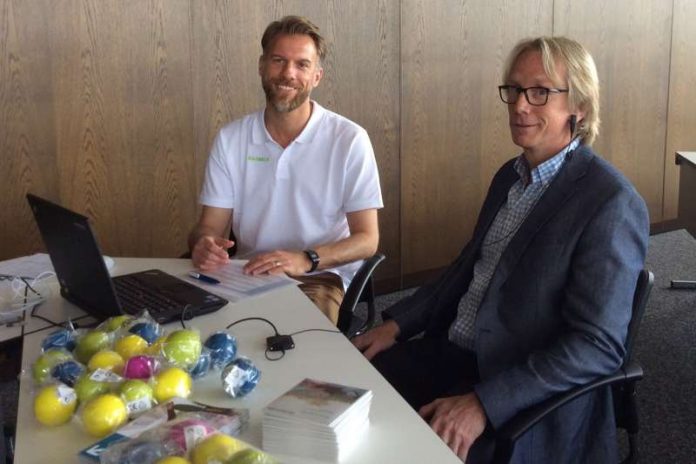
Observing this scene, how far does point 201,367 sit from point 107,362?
18 cm

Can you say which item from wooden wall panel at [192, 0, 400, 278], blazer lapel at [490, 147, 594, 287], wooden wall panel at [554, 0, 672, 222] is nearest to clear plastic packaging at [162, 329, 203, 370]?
blazer lapel at [490, 147, 594, 287]

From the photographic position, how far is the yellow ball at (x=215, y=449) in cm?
106

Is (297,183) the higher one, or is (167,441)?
(297,183)

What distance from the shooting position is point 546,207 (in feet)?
6.01

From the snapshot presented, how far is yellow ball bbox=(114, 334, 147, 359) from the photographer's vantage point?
1439 mm

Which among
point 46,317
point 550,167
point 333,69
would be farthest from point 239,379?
point 333,69

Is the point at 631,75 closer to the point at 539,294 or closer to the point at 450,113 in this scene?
the point at 450,113

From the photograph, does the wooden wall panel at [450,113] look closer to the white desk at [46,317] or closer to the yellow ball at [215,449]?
the white desk at [46,317]

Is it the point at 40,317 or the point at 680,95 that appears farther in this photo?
the point at 680,95

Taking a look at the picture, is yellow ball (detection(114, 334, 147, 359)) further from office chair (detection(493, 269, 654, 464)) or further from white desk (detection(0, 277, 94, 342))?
office chair (detection(493, 269, 654, 464))

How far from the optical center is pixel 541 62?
1906mm

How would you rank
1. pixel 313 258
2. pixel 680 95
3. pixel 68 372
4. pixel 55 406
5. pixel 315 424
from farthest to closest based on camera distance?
1. pixel 680 95
2. pixel 313 258
3. pixel 68 372
4. pixel 55 406
5. pixel 315 424

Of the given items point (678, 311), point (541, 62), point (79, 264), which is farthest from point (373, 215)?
point (678, 311)

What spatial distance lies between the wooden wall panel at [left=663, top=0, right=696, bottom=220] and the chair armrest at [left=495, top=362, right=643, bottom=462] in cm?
456
